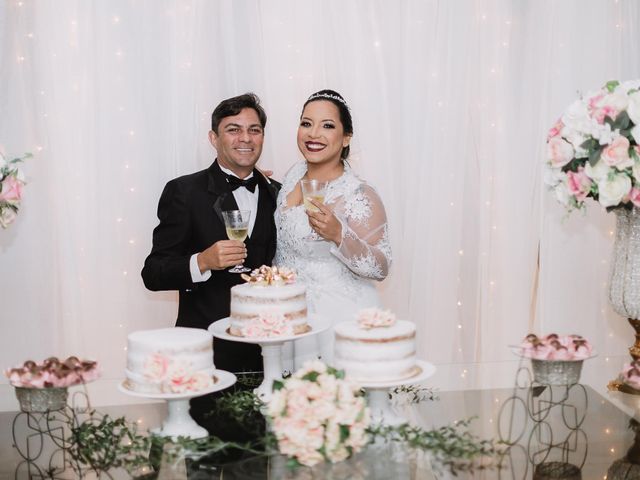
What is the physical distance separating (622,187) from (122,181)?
2.40m

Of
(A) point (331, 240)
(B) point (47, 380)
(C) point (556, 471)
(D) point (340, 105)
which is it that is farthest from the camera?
(D) point (340, 105)

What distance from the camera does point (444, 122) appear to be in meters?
4.25

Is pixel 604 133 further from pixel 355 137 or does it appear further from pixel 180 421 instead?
pixel 355 137

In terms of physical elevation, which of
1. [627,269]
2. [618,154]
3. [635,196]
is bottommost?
[627,269]

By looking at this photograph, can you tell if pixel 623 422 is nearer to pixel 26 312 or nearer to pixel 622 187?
pixel 622 187

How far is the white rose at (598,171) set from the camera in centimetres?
267

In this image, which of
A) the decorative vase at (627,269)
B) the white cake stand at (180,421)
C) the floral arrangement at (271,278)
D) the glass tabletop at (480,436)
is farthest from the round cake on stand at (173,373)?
the decorative vase at (627,269)

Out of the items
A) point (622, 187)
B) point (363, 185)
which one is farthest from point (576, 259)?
point (622, 187)

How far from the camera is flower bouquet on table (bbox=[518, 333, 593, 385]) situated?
8.02 feet

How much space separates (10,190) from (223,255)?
30.3 inches

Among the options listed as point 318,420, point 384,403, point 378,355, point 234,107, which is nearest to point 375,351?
point 378,355

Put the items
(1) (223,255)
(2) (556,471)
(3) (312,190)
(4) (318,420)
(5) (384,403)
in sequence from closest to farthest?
1. (4) (318,420)
2. (2) (556,471)
3. (5) (384,403)
4. (3) (312,190)
5. (1) (223,255)

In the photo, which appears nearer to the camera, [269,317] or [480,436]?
[480,436]

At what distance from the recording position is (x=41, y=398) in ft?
7.66
